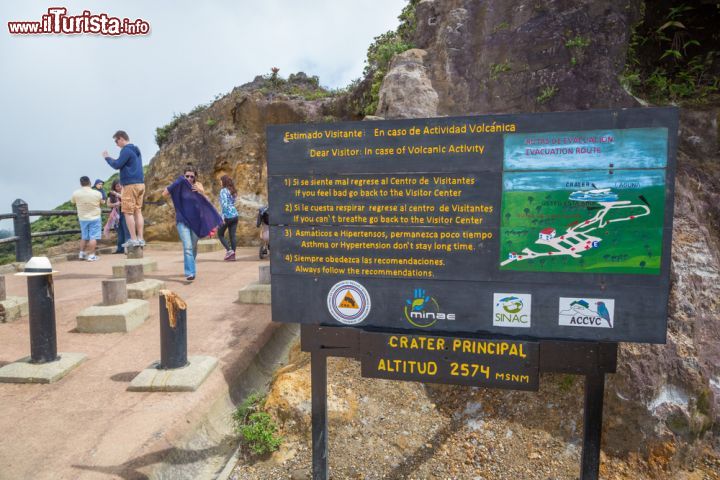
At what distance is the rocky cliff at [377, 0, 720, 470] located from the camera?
413cm

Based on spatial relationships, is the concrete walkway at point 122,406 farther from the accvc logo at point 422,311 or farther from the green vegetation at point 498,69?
the green vegetation at point 498,69

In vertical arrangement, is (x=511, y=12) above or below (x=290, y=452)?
above

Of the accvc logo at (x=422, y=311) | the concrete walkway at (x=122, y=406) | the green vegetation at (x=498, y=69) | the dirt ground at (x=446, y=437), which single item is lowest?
the dirt ground at (x=446, y=437)

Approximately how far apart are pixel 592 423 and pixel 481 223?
1.57m

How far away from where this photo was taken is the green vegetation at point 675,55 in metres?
5.84

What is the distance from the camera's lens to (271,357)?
225 inches

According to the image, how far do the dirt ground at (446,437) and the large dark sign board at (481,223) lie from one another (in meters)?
1.57

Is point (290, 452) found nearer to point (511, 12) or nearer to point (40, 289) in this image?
point (40, 289)

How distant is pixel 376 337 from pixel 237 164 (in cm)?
1107

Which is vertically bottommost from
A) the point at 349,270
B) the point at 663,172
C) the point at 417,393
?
the point at 417,393

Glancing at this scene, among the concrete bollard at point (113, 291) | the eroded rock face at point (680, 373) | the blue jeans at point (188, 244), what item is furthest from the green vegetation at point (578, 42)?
the concrete bollard at point (113, 291)

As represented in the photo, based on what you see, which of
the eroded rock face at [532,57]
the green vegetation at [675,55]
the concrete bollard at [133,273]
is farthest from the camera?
the concrete bollard at [133,273]

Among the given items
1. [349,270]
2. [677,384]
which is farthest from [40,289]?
[677,384]

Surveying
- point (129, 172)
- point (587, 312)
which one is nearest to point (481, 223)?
point (587, 312)
